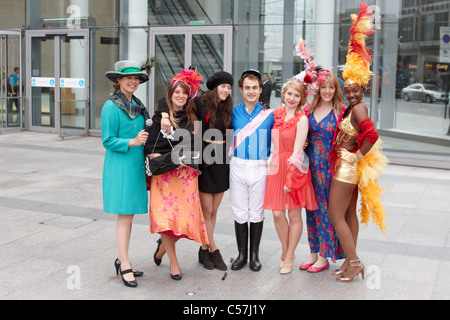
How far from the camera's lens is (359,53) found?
4.54m

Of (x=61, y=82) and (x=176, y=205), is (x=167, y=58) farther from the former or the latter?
(x=176, y=205)

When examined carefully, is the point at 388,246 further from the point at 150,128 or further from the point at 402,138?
the point at 402,138

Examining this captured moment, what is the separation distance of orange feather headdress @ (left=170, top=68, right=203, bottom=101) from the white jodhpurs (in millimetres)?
691

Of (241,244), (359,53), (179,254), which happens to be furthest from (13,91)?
(359,53)

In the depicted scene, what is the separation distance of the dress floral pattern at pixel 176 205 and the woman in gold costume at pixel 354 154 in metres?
1.15

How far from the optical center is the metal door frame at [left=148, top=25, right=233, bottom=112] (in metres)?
12.7

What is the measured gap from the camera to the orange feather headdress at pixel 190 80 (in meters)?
4.46

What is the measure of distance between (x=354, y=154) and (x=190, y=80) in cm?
146

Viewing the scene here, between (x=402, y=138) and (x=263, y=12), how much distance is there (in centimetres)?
407

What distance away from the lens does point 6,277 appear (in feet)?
14.9

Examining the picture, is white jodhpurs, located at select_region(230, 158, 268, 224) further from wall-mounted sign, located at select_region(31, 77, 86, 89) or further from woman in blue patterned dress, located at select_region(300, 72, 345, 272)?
wall-mounted sign, located at select_region(31, 77, 86, 89)

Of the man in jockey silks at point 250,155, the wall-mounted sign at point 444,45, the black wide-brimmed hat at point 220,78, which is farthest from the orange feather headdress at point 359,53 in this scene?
the wall-mounted sign at point 444,45

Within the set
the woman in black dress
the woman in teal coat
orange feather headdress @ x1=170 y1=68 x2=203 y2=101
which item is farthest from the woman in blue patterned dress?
the woman in teal coat

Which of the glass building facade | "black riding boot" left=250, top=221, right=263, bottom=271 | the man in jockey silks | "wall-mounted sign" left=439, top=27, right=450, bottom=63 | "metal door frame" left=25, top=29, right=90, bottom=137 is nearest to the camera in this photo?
the man in jockey silks
